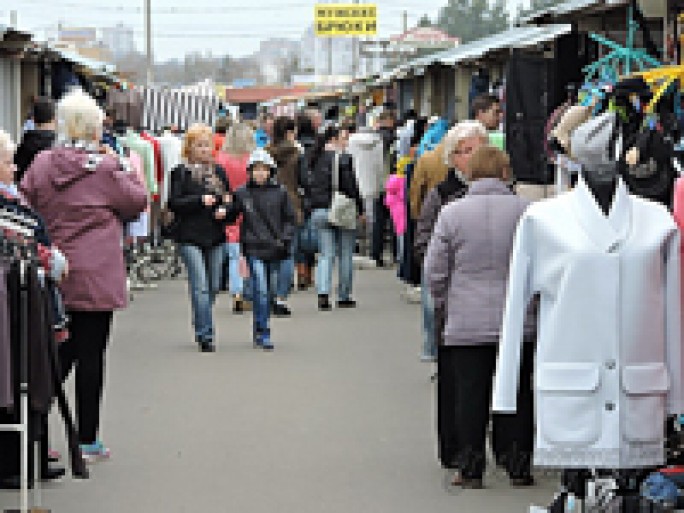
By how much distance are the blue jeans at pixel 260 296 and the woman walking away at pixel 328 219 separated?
9.05ft

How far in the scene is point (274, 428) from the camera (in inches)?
391

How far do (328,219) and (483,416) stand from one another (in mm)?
8360

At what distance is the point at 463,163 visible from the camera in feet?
29.9

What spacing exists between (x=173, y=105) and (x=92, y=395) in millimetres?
20686

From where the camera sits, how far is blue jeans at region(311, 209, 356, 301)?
16422mm

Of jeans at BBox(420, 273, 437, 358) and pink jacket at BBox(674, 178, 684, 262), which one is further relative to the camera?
jeans at BBox(420, 273, 437, 358)

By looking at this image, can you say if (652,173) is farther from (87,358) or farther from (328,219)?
(328,219)

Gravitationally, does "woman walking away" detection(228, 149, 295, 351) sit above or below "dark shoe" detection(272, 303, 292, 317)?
above

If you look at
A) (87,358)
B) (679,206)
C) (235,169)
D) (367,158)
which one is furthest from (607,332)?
(367,158)

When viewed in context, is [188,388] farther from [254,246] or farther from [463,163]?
[463,163]

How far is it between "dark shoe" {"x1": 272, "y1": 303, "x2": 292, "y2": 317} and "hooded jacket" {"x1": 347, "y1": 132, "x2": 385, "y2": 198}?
4279 millimetres

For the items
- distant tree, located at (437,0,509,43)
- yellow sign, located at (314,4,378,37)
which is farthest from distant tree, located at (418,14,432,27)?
yellow sign, located at (314,4,378,37)

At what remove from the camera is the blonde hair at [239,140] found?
16.4 meters

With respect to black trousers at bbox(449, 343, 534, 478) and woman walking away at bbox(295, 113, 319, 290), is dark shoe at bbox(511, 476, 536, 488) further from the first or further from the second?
woman walking away at bbox(295, 113, 319, 290)
